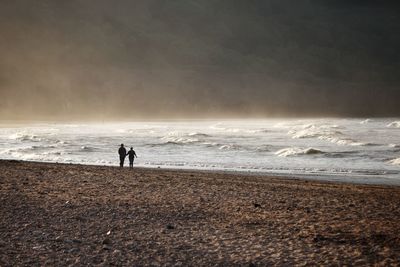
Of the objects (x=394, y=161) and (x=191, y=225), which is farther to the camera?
(x=394, y=161)

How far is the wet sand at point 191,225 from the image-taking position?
9.34 m

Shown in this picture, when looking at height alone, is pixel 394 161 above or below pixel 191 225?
above

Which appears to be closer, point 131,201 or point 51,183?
point 131,201

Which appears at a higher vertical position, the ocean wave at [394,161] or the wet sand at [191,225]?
the ocean wave at [394,161]

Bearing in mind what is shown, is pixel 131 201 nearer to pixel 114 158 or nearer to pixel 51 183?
pixel 51 183

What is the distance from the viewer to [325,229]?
1165 centimetres

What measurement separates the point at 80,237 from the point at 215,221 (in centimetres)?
369

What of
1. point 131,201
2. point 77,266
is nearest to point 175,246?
point 77,266

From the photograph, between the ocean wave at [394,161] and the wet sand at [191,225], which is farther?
the ocean wave at [394,161]

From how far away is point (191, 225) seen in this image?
12109 millimetres

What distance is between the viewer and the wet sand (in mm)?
9336

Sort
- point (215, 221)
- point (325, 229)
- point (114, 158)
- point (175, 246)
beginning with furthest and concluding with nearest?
point (114, 158)
point (215, 221)
point (325, 229)
point (175, 246)

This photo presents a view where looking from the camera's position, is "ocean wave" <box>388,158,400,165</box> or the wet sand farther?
"ocean wave" <box>388,158,400,165</box>

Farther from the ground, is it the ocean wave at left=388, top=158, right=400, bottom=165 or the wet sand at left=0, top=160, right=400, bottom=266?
the ocean wave at left=388, top=158, right=400, bottom=165
